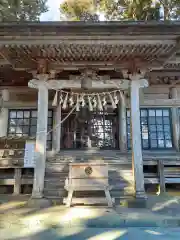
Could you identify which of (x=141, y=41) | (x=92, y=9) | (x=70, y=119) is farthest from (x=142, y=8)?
(x=141, y=41)

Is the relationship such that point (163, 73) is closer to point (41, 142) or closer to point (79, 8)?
point (41, 142)

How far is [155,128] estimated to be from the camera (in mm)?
9531

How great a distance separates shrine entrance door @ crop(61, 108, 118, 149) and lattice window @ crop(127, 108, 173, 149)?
1140mm

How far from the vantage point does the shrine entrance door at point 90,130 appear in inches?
388

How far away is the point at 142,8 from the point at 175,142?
9.84m

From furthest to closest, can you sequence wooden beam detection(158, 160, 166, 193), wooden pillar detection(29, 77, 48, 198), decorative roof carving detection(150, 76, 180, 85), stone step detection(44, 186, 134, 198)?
decorative roof carving detection(150, 76, 180, 85), wooden beam detection(158, 160, 166, 193), stone step detection(44, 186, 134, 198), wooden pillar detection(29, 77, 48, 198)

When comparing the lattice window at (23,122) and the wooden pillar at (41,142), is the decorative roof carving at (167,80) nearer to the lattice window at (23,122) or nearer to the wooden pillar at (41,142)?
the lattice window at (23,122)

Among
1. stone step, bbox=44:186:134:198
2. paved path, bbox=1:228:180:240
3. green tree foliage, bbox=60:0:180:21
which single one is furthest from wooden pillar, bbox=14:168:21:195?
green tree foliage, bbox=60:0:180:21

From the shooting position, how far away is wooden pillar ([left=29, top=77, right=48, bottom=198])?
5723mm

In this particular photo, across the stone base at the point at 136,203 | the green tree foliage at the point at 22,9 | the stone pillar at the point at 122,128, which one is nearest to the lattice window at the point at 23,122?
the stone pillar at the point at 122,128

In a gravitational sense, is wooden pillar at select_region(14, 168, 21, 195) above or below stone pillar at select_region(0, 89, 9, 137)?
below

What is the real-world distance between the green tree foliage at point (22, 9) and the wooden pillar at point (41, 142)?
8621mm

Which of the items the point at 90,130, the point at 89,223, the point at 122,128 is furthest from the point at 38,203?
the point at 90,130

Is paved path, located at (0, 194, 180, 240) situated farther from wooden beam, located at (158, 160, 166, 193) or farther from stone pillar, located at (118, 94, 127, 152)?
stone pillar, located at (118, 94, 127, 152)
